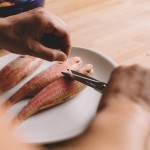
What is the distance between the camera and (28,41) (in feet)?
3.26

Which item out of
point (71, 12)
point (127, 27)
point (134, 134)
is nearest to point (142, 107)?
point (134, 134)

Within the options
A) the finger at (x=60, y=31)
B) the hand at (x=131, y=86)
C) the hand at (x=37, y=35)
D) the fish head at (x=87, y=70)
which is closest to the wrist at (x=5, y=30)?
the hand at (x=37, y=35)

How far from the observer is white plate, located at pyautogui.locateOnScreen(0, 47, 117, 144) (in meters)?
0.90

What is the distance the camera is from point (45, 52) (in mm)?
971

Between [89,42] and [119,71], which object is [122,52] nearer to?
[89,42]

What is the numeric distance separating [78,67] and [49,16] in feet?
0.60

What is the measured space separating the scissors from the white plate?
0.04 m

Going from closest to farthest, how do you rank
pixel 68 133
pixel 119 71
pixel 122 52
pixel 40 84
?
1. pixel 119 71
2. pixel 68 133
3. pixel 40 84
4. pixel 122 52

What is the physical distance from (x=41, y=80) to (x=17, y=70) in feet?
0.27

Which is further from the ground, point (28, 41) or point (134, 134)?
point (134, 134)

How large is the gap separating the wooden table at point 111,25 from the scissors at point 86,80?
200 millimetres

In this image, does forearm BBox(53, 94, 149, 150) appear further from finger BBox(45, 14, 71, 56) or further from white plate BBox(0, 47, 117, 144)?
finger BBox(45, 14, 71, 56)

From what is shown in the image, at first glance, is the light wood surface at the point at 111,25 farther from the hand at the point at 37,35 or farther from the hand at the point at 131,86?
Result: the hand at the point at 131,86

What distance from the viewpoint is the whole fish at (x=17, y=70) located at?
1.04 m
